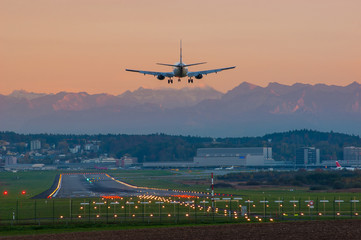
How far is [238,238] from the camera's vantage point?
55719mm

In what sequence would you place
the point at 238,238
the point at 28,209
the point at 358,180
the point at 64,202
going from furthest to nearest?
the point at 358,180
the point at 64,202
the point at 28,209
the point at 238,238

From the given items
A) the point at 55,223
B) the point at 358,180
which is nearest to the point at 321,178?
the point at 358,180

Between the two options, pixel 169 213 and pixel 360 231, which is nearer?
pixel 360 231

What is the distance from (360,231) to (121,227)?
2190 centimetres

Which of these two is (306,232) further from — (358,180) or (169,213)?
(358,180)

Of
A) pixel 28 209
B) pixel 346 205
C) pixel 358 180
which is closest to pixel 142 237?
pixel 28 209

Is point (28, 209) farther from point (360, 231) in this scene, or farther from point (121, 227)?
point (360, 231)

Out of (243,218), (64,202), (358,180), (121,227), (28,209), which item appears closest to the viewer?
(121,227)

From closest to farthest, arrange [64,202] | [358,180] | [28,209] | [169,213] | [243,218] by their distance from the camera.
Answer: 1. [243,218]
2. [169,213]
3. [28,209]
4. [64,202]
5. [358,180]

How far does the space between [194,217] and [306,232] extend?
57.1 feet

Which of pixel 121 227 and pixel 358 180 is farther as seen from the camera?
pixel 358 180

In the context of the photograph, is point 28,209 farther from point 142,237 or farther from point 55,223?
point 142,237

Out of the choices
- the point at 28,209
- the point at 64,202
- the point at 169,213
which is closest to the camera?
the point at 169,213

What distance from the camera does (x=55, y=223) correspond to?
225 ft
